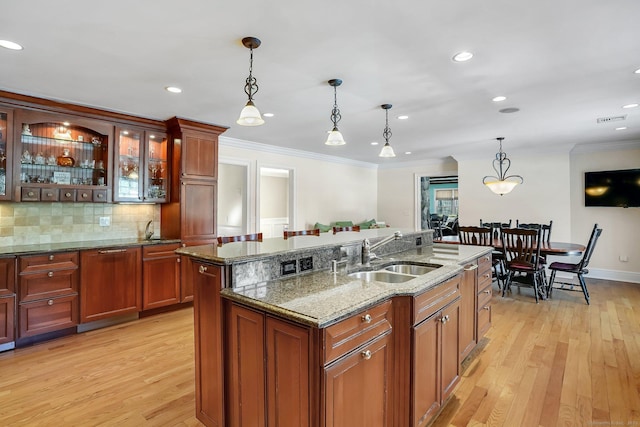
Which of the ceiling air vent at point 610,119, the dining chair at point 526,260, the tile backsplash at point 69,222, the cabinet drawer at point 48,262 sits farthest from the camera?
the dining chair at point 526,260

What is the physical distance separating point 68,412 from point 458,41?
11.7 feet

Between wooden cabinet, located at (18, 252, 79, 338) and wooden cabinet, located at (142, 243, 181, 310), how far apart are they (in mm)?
671

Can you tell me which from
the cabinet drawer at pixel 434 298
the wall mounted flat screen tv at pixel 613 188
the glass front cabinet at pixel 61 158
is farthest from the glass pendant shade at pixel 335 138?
the wall mounted flat screen tv at pixel 613 188

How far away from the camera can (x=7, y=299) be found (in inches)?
118

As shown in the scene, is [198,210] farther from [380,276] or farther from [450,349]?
[450,349]

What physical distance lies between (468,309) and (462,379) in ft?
1.77

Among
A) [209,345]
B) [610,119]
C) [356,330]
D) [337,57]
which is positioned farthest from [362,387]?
[610,119]

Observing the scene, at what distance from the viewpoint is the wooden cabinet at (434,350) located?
176 centimetres

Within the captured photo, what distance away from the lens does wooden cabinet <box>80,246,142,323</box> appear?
3.45 metres

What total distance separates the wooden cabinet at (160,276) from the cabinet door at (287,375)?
2.96 meters

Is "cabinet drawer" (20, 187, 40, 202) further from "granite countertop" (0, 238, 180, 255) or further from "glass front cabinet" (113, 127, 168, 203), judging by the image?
"glass front cabinet" (113, 127, 168, 203)

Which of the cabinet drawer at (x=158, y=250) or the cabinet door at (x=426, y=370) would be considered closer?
the cabinet door at (x=426, y=370)

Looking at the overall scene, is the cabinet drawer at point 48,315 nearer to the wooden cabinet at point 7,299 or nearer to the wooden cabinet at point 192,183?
the wooden cabinet at point 7,299

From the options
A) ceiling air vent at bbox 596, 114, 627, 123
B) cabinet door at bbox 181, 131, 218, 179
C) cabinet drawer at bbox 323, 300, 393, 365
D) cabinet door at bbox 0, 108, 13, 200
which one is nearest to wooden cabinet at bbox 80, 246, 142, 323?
cabinet door at bbox 0, 108, 13, 200
